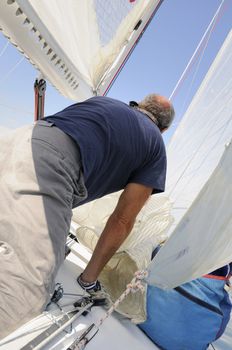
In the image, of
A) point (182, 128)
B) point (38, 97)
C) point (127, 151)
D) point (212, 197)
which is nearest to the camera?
point (212, 197)

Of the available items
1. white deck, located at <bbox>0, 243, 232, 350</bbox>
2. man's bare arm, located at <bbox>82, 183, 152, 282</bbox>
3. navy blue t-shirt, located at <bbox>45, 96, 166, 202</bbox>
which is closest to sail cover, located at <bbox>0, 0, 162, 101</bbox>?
navy blue t-shirt, located at <bbox>45, 96, 166, 202</bbox>

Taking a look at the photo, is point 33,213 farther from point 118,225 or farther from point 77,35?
point 77,35

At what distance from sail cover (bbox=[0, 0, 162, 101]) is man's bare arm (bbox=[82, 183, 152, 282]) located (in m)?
0.58

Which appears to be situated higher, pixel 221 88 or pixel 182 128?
pixel 221 88

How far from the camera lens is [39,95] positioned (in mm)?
1623

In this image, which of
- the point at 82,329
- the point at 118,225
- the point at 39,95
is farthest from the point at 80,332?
the point at 39,95

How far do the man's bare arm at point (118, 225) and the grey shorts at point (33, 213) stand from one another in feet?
0.74

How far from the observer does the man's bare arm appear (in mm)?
980

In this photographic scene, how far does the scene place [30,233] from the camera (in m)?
0.62

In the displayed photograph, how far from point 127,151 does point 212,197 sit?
276 millimetres

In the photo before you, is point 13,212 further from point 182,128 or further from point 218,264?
point 182,128

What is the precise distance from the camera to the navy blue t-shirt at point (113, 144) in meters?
0.81

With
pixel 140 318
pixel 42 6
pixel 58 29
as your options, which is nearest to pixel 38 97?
pixel 58 29

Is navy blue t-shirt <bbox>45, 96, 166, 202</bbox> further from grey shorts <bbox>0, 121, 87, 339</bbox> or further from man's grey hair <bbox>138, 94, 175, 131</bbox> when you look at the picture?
man's grey hair <bbox>138, 94, 175, 131</bbox>
